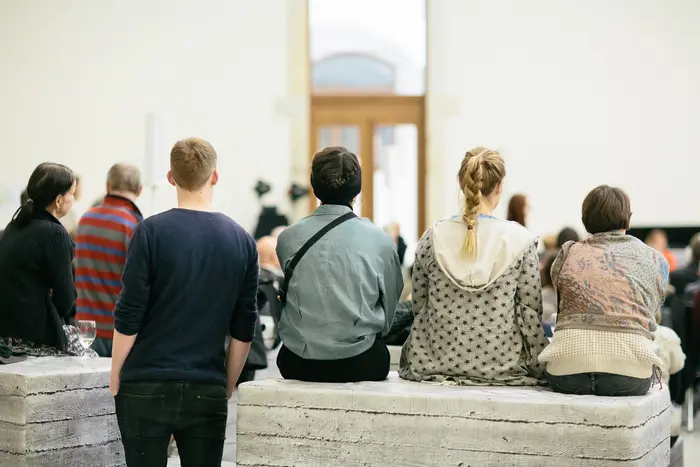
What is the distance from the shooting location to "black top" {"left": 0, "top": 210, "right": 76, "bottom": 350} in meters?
3.95

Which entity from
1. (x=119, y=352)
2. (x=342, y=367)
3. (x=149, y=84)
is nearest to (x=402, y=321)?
(x=342, y=367)

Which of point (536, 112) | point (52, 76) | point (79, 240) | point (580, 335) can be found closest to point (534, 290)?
point (580, 335)

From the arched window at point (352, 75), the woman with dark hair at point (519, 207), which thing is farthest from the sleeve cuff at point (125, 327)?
the arched window at point (352, 75)

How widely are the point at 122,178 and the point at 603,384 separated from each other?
7.79 ft

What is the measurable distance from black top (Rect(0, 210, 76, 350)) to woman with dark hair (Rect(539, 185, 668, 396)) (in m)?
1.84

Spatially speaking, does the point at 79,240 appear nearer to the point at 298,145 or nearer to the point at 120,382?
the point at 120,382

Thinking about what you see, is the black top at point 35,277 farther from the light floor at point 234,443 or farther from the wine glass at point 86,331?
the light floor at point 234,443

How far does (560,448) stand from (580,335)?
1.27 ft

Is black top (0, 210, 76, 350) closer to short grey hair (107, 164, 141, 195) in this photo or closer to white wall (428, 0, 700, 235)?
short grey hair (107, 164, 141, 195)

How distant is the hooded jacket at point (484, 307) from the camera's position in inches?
134

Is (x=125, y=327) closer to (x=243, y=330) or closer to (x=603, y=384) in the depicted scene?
(x=243, y=330)

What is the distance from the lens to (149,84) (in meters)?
10.9

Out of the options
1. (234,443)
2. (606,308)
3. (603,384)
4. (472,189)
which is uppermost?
(472,189)

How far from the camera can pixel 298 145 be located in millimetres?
10859
